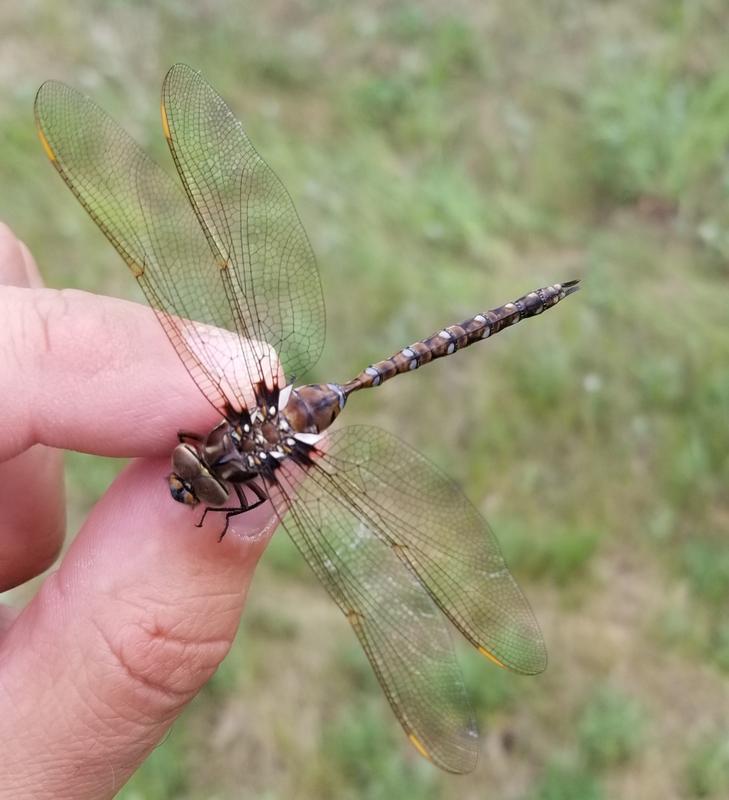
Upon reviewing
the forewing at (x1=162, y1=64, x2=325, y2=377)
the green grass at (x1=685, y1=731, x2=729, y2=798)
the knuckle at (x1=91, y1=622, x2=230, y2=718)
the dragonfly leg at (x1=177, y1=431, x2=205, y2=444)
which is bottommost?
the green grass at (x1=685, y1=731, x2=729, y2=798)

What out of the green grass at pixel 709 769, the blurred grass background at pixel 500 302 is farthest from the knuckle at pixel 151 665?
the green grass at pixel 709 769

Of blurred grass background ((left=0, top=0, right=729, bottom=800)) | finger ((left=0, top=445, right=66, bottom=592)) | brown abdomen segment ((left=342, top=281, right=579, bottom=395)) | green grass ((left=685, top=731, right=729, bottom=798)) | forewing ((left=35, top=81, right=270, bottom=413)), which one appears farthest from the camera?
blurred grass background ((left=0, top=0, right=729, bottom=800))

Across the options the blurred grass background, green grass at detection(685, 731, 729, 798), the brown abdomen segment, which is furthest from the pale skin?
green grass at detection(685, 731, 729, 798)

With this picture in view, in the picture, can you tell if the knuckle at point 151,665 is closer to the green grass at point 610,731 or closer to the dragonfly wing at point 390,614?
the dragonfly wing at point 390,614

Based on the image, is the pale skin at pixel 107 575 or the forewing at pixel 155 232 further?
the forewing at pixel 155 232

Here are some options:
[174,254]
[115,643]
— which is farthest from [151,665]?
[174,254]

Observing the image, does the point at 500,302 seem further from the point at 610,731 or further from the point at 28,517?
the point at 28,517

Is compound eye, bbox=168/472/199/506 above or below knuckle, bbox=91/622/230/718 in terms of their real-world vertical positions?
above

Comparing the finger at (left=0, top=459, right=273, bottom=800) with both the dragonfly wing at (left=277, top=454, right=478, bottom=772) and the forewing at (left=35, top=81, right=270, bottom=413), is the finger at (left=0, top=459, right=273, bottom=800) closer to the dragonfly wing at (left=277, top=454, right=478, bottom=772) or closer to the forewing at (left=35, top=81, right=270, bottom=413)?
the dragonfly wing at (left=277, top=454, right=478, bottom=772)
